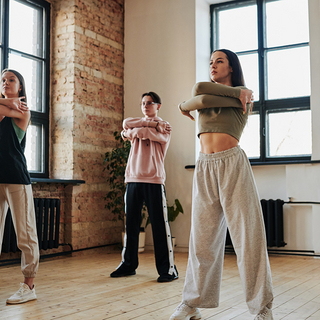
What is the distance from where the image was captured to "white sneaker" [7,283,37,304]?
2471mm

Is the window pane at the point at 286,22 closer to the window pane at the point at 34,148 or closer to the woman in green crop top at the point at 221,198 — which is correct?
the window pane at the point at 34,148

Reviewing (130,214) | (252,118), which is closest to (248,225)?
(130,214)

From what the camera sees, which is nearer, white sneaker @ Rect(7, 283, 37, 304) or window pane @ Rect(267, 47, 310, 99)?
white sneaker @ Rect(7, 283, 37, 304)

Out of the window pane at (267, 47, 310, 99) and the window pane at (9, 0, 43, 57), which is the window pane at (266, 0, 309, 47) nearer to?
the window pane at (267, 47, 310, 99)

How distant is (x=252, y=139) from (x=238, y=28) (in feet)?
5.02

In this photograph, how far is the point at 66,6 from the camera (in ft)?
16.7

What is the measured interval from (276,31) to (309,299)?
12.4ft

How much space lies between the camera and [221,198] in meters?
2.08

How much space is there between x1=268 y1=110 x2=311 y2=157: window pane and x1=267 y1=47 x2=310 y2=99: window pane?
0.26 meters

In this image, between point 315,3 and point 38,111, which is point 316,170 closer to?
point 315,3

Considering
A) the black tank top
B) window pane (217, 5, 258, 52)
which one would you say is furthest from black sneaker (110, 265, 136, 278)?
window pane (217, 5, 258, 52)

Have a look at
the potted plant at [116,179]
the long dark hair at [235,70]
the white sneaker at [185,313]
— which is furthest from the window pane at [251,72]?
the white sneaker at [185,313]

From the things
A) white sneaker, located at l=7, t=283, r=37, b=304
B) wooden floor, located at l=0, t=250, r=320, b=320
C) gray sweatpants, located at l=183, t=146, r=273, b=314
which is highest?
gray sweatpants, located at l=183, t=146, r=273, b=314

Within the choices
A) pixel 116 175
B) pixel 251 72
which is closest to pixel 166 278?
pixel 116 175
